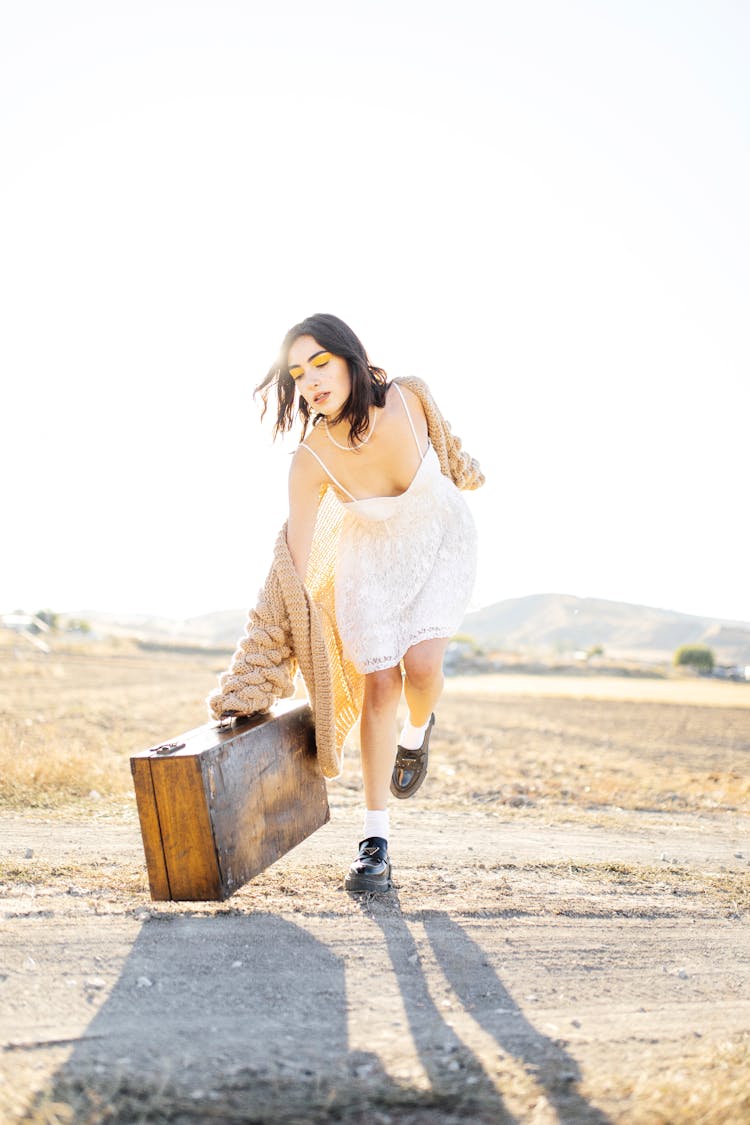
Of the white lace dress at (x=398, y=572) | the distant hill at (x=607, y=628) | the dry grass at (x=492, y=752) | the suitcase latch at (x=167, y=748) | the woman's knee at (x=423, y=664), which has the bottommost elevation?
the distant hill at (x=607, y=628)

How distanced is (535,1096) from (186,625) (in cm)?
18130

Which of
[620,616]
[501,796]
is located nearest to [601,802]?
[501,796]

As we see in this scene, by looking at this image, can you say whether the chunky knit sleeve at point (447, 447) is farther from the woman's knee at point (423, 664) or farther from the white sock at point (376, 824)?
the white sock at point (376, 824)

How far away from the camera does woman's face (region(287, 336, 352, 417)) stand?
3646 millimetres

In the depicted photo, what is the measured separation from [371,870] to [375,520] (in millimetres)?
1374

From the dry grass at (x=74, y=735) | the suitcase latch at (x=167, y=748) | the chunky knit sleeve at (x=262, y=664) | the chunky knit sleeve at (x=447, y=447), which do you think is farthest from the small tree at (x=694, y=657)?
the suitcase latch at (x=167, y=748)

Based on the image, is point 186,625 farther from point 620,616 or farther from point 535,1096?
point 535,1096

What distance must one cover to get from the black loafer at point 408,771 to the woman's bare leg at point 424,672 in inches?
14.1

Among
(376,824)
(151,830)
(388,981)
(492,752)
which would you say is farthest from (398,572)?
(492,752)

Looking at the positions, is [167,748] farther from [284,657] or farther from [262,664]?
[284,657]

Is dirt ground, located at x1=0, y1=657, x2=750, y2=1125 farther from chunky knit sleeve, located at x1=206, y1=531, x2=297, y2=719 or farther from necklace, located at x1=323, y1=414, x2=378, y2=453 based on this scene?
necklace, located at x1=323, y1=414, x2=378, y2=453

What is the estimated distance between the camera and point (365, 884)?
133 inches

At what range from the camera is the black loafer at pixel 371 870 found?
11.1ft

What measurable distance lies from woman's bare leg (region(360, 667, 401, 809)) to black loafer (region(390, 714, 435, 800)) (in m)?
0.61
